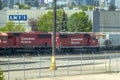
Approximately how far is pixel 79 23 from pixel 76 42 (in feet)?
151

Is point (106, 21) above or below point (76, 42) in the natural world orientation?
below

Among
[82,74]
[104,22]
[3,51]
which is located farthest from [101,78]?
[104,22]

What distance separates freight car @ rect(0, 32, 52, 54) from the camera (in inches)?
2778

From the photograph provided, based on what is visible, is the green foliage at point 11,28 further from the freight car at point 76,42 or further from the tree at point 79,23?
the freight car at point 76,42

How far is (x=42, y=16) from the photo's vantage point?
127 meters

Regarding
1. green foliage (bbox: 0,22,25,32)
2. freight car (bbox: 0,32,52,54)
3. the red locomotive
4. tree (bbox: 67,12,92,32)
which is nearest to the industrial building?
tree (bbox: 67,12,92,32)

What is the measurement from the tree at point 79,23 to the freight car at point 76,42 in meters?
41.3

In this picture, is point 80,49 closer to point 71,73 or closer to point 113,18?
point 71,73

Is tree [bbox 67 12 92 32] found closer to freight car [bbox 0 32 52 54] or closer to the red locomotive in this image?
the red locomotive

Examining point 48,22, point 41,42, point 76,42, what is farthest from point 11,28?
point 41,42

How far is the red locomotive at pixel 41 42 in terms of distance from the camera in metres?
71.2

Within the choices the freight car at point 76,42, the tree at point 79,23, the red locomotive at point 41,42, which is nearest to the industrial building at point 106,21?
the tree at point 79,23

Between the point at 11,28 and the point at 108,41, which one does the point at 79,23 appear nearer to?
the point at 11,28

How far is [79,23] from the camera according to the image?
125812 millimetres
